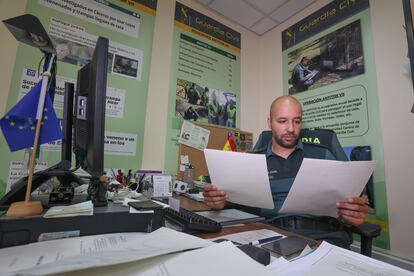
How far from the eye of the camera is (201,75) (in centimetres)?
188

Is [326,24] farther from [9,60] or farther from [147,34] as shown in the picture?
[9,60]

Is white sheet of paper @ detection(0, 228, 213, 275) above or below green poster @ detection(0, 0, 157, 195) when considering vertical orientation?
below

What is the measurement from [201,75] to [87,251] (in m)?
1.70

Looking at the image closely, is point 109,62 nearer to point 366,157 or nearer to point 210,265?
point 210,265

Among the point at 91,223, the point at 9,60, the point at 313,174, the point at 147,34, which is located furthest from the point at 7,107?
the point at 313,174

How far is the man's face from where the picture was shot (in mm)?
1205

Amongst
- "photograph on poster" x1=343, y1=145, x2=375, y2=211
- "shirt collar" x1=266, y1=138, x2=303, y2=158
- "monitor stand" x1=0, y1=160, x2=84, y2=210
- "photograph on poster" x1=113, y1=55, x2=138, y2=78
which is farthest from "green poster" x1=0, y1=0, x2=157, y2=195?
"photograph on poster" x1=343, y1=145, x2=375, y2=211

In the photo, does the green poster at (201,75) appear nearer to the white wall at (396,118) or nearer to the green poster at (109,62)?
the green poster at (109,62)

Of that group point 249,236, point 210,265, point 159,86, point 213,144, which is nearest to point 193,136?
point 213,144

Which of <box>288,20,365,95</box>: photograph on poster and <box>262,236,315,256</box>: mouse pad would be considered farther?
<box>288,20,365,95</box>: photograph on poster

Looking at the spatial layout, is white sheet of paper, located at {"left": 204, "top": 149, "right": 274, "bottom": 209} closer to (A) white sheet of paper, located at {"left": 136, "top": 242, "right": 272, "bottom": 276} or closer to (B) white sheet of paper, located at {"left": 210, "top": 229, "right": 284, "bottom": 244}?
(B) white sheet of paper, located at {"left": 210, "top": 229, "right": 284, "bottom": 244}

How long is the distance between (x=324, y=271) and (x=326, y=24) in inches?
76.9

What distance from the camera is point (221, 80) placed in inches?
79.3

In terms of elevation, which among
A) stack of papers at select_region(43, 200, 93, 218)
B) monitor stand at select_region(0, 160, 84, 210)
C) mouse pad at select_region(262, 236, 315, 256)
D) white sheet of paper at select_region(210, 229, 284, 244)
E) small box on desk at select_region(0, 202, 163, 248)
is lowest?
white sheet of paper at select_region(210, 229, 284, 244)
